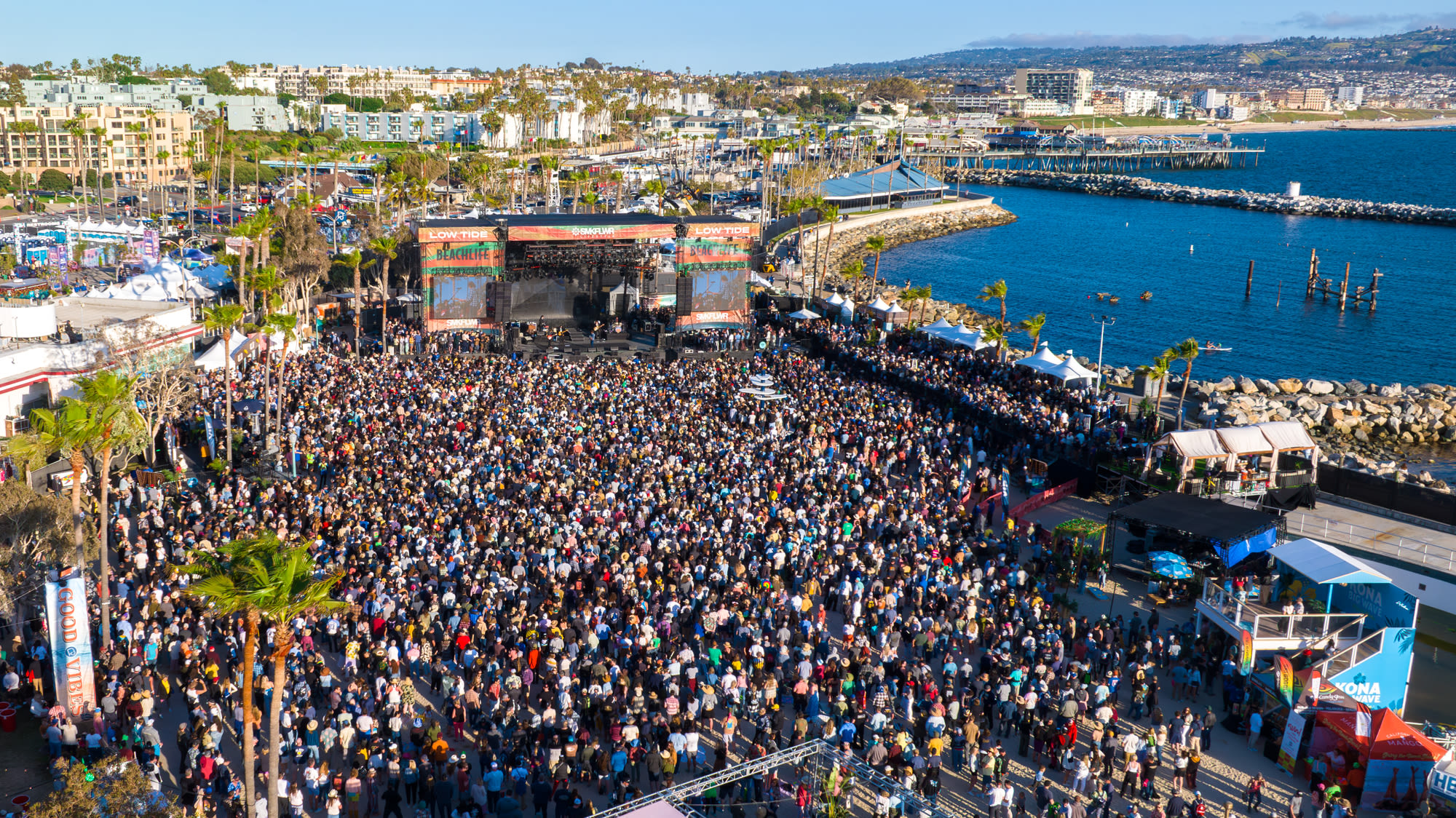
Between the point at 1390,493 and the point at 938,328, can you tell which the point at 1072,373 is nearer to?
the point at 938,328

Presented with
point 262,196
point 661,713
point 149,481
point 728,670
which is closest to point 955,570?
point 728,670

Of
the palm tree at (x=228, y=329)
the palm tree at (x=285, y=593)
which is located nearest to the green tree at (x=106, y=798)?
the palm tree at (x=285, y=593)

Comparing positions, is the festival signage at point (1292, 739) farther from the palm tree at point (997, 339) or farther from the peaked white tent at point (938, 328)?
the peaked white tent at point (938, 328)

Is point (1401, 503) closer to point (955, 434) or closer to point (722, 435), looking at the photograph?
point (955, 434)

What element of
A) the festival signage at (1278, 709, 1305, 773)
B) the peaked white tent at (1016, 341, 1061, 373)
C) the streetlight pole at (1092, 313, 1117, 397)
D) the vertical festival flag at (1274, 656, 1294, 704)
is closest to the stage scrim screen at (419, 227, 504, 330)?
the peaked white tent at (1016, 341, 1061, 373)

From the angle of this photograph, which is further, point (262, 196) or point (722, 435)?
point (262, 196)

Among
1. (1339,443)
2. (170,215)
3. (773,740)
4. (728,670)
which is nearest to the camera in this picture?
(773,740)
